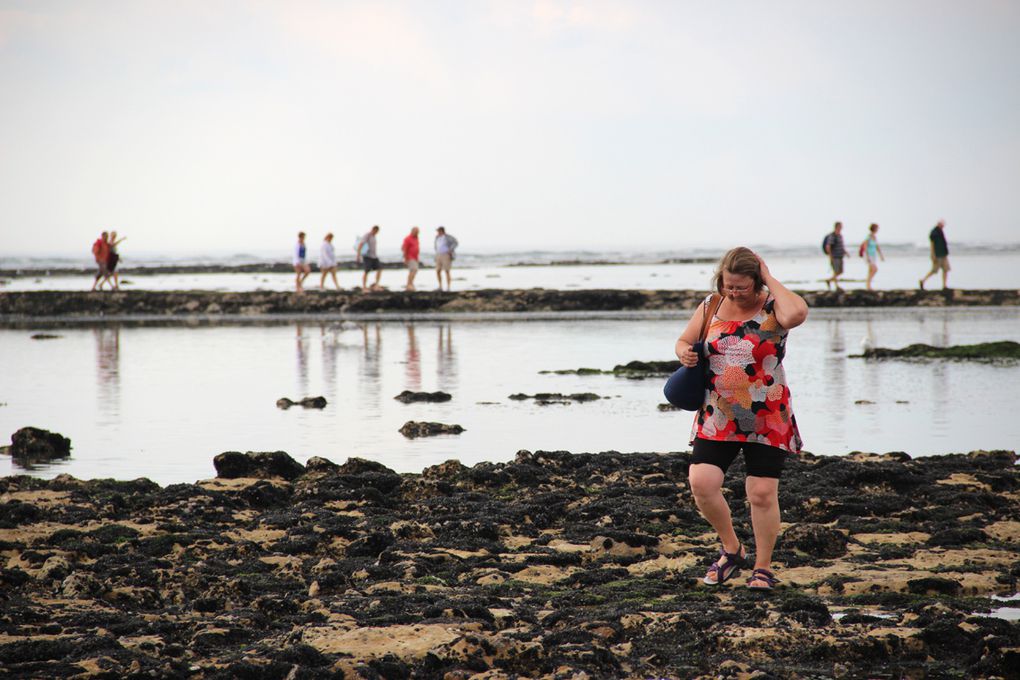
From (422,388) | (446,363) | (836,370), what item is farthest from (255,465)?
(836,370)

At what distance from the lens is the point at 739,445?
5.96 metres

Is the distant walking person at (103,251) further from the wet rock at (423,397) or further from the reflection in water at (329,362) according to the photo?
the wet rock at (423,397)

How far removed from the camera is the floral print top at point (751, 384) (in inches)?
230

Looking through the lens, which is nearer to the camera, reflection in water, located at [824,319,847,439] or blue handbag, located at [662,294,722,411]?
blue handbag, located at [662,294,722,411]

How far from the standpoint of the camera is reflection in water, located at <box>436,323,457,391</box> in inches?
609

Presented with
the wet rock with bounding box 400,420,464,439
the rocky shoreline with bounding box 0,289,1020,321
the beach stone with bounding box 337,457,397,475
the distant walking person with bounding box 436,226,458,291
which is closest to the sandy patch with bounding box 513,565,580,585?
the beach stone with bounding box 337,457,397,475

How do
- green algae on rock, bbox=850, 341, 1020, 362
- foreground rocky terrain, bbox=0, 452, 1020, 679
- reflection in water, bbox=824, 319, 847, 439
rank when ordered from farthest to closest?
green algae on rock, bbox=850, 341, 1020, 362, reflection in water, bbox=824, 319, 847, 439, foreground rocky terrain, bbox=0, 452, 1020, 679

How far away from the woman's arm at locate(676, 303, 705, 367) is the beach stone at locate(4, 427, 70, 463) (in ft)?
21.6

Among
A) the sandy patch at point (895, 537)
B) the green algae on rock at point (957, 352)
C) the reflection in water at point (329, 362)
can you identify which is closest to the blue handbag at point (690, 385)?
the sandy patch at point (895, 537)

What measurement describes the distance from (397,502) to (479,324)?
1840cm

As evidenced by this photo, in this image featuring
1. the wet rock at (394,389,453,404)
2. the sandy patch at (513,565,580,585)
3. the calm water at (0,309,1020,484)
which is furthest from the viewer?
the wet rock at (394,389,453,404)

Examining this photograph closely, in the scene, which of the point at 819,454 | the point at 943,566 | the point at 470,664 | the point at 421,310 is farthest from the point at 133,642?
the point at 421,310

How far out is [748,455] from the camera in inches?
233

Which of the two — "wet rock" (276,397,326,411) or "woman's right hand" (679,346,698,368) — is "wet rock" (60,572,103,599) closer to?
"woman's right hand" (679,346,698,368)
